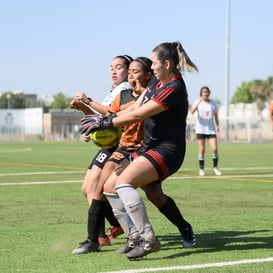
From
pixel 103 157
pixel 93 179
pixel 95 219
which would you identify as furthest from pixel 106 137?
pixel 95 219

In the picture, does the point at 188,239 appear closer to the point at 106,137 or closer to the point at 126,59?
the point at 106,137

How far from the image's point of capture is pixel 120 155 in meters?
7.19

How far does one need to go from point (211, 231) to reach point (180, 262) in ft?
6.60

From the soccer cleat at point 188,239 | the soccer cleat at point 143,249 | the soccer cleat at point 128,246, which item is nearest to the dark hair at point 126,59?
the soccer cleat at point 188,239

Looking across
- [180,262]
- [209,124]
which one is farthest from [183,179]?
[180,262]

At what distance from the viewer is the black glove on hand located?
21.3 feet

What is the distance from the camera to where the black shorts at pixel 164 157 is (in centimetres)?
667

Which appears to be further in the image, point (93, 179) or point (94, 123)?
point (93, 179)

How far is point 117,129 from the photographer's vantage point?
287 inches

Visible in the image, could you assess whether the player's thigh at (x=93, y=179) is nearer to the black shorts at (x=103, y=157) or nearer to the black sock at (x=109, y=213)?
the black shorts at (x=103, y=157)

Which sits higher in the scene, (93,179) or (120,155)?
(120,155)

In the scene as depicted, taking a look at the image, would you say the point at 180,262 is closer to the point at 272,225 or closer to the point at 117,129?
the point at 117,129

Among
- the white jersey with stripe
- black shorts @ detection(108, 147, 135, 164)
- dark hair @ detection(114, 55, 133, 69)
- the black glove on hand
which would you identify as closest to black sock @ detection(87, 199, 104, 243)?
black shorts @ detection(108, 147, 135, 164)

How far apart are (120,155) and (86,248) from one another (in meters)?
1.02
